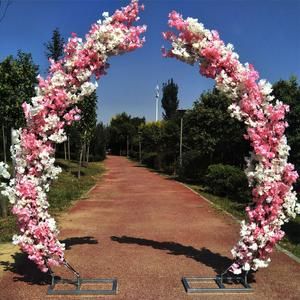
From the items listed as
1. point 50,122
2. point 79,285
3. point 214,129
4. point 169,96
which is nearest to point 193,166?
point 214,129

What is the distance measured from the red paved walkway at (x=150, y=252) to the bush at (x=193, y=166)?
11307 mm

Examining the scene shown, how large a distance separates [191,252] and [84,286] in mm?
2579

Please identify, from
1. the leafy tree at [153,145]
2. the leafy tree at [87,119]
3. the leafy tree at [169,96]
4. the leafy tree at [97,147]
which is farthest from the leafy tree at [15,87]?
the leafy tree at [169,96]

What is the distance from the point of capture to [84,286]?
6.66 metres

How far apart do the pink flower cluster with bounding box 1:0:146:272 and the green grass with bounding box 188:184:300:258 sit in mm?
4664

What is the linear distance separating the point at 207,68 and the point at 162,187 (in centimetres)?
1502

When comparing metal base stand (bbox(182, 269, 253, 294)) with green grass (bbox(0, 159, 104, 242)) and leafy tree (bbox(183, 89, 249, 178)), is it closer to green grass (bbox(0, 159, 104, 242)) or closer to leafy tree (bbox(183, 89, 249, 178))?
green grass (bbox(0, 159, 104, 242))

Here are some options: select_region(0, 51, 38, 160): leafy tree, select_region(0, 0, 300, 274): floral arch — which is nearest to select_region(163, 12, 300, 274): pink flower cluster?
select_region(0, 0, 300, 274): floral arch

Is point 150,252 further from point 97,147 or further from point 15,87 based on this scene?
point 97,147

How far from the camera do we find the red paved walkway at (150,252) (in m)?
6.59

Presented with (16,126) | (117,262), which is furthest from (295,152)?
(117,262)

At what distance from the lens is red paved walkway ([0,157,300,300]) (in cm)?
659

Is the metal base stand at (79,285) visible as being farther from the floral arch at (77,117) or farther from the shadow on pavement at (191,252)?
the shadow on pavement at (191,252)

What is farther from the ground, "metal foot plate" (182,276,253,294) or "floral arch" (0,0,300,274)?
"floral arch" (0,0,300,274)
